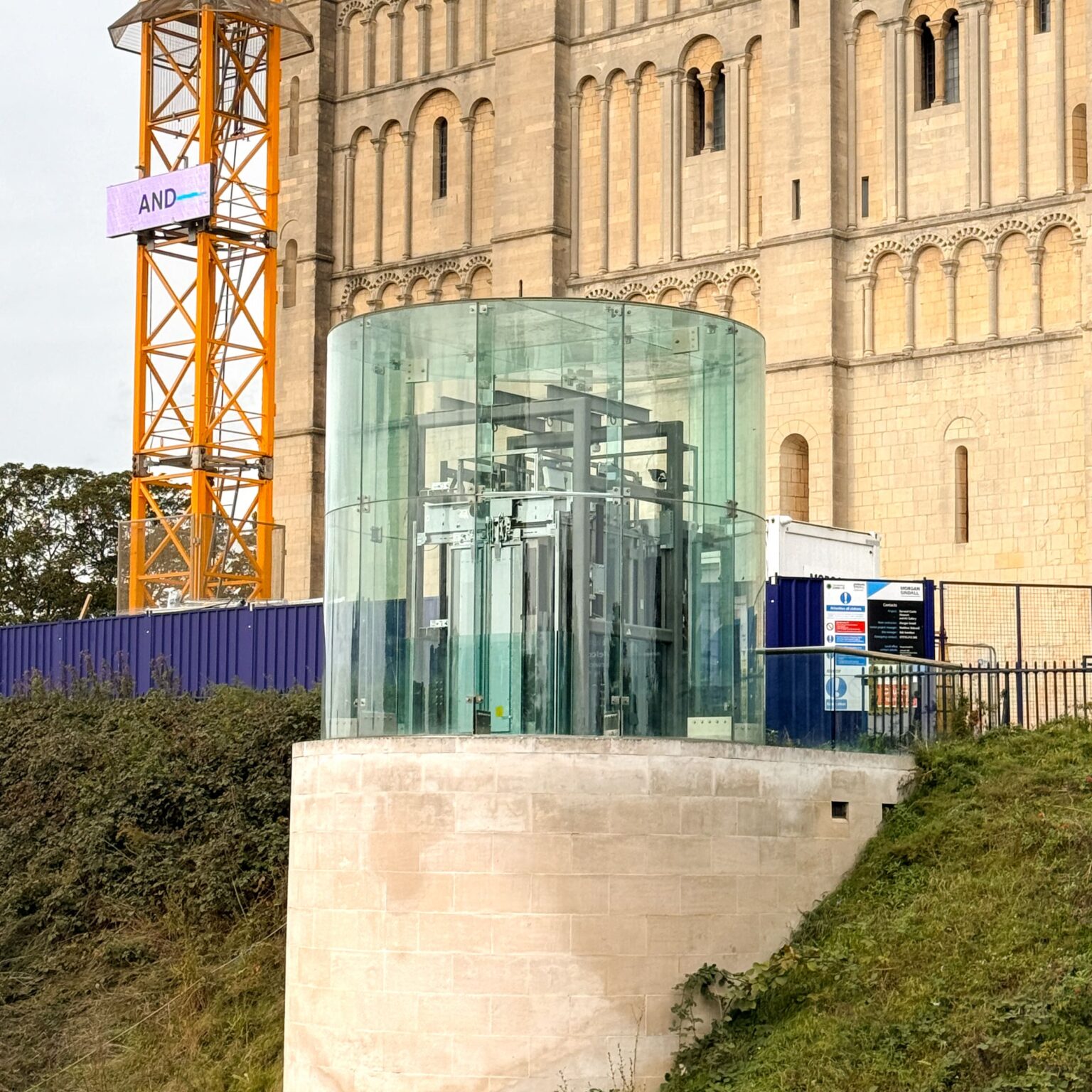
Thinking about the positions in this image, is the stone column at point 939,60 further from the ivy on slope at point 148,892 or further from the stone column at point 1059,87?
the ivy on slope at point 148,892

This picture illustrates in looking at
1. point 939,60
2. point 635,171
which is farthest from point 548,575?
point 635,171

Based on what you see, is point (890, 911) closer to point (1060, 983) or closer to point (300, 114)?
point (1060, 983)

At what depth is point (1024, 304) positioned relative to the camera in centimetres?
3631

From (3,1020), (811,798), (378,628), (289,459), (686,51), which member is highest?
(686,51)

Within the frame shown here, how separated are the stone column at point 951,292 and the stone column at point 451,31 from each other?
12963 mm

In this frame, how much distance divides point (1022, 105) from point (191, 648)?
1662 centimetres

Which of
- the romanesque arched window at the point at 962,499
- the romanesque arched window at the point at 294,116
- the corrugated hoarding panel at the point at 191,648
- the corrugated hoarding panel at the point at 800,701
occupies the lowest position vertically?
the corrugated hoarding panel at the point at 800,701

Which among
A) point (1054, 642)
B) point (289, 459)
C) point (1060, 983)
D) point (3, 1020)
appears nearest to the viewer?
point (1060, 983)

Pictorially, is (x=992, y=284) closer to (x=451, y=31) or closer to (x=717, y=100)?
(x=717, y=100)

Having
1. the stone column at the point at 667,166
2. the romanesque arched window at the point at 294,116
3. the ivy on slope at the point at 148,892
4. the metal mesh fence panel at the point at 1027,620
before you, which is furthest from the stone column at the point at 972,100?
the romanesque arched window at the point at 294,116

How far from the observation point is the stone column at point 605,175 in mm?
41656

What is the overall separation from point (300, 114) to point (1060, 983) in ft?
114

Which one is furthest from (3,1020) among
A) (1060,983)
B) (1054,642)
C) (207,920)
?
(1054,642)

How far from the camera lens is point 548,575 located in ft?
58.5
